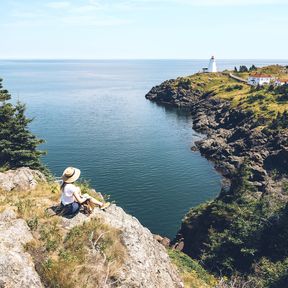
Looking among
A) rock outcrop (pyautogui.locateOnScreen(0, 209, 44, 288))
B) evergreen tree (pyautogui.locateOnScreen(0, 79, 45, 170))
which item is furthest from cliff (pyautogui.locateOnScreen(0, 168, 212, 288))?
evergreen tree (pyautogui.locateOnScreen(0, 79, 45, 170))

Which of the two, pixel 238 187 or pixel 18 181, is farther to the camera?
pixel 238 187

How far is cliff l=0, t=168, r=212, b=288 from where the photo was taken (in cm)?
1184

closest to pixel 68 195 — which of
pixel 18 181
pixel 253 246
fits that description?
pixel 18 181

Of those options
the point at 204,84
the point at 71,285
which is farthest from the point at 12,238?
the point at 204,84

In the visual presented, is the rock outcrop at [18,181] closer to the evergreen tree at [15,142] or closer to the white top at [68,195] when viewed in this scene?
the white top at [68,195]

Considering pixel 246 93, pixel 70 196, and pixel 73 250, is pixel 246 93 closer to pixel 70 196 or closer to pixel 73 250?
pixel 70 196

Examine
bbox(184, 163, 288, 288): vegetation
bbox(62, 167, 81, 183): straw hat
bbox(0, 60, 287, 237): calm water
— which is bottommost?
bbox(0, 60, 287, 237): calm water

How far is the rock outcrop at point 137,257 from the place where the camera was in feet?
44.0

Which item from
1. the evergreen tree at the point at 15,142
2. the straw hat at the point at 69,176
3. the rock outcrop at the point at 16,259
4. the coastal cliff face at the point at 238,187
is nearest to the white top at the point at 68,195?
the straw hat at the point at 69,176

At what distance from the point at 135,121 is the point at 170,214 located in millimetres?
76336

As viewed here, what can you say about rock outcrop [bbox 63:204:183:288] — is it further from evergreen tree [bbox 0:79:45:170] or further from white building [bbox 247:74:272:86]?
white building [bbox 247:74:272:86]

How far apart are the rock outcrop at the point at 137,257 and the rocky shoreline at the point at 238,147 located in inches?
1216

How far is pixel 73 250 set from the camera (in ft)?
43.2

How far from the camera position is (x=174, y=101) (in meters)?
174
